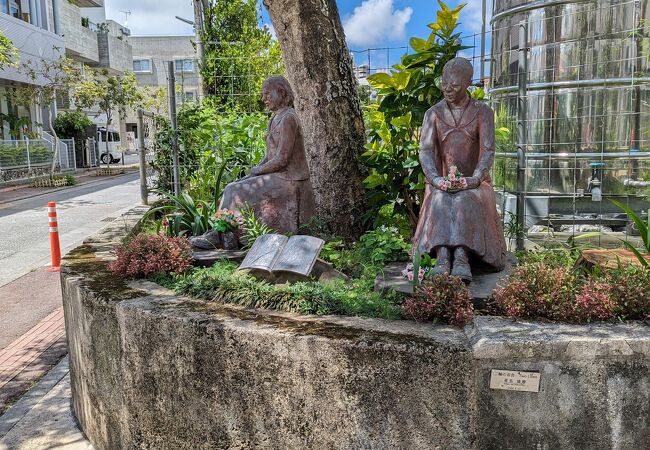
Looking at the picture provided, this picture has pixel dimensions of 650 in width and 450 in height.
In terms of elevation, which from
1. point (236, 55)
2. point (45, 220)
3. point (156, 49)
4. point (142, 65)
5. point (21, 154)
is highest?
point (156, 49)

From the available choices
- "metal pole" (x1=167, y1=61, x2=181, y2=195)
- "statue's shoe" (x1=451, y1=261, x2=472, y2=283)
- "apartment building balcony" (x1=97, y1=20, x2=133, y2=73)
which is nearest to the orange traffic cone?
"metal pole" (x1=167, y1=61, x2=181, y2=195)

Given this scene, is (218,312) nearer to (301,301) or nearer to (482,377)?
(301,301)

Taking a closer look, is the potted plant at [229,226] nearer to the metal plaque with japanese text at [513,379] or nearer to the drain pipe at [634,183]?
the metal plaque with japanese text at [513,379]

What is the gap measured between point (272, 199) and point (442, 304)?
1921 mm

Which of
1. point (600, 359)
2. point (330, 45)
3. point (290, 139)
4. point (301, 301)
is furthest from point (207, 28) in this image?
point (600, 359)

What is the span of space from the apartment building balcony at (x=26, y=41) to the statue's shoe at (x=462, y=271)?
24166mm

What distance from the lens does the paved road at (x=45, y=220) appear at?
9758 millimetres

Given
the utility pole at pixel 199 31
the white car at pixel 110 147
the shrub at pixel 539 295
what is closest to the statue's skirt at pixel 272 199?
the shrub at pixel 539 295

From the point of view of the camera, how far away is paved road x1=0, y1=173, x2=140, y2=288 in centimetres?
976

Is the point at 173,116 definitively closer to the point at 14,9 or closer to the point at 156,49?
the point at 14,9

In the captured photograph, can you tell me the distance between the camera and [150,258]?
415cm

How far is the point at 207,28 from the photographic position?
15.2 metres

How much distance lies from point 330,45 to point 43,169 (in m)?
21.9

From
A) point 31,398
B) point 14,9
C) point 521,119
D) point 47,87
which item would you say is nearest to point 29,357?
point 31,398
